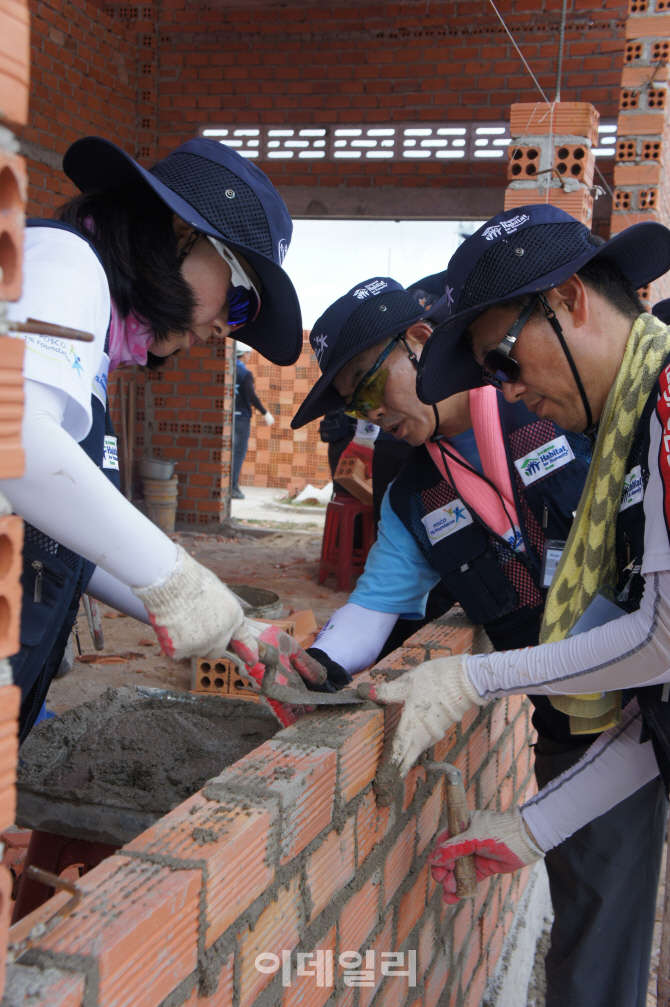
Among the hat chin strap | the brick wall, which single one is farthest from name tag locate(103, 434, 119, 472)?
the brick wall

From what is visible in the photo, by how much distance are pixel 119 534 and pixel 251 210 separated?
34.5 inches

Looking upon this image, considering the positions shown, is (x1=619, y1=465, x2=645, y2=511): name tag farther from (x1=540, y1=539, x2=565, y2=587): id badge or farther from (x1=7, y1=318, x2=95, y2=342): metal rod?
(x1=7, y1=318, x2=95, y2=342): metal rod

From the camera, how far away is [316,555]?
29.1 ft

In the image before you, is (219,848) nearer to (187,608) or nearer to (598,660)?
(187,608)

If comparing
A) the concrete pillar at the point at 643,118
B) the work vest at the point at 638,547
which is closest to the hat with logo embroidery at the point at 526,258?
the work vest at the point at 638,547

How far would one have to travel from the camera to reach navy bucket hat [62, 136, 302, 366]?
165 centimetres

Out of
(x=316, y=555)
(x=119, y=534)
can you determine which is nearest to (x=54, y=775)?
(x=119, y=534)

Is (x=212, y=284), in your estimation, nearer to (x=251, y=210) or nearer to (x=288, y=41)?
(x=251, y=210)

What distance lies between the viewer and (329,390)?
2.55 meters

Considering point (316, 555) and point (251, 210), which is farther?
point (316, 555)

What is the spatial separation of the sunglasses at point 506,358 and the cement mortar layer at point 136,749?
1.19m

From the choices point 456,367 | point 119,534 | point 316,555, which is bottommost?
point 316,555

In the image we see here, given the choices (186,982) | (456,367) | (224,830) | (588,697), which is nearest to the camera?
(186,982)

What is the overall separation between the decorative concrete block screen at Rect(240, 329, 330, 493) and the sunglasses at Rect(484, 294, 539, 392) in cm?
1388
